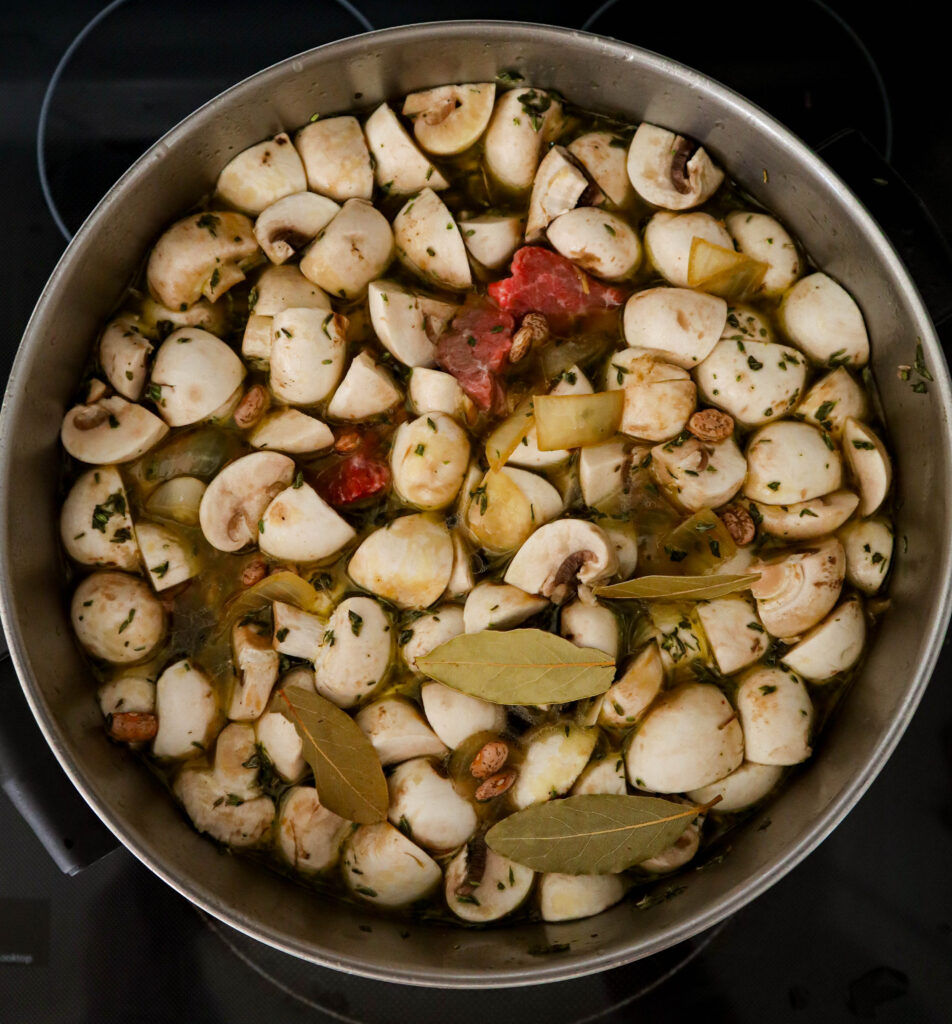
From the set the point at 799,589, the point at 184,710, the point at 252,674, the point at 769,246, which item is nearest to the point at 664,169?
the point at 769,246

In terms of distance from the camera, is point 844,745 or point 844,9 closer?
point 844,745

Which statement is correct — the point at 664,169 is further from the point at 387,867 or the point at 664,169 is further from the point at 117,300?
the point at 387,867

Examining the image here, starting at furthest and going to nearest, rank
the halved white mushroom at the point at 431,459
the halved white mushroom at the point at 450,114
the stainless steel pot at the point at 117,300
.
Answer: the halved white mushroom at the point at 450,114, the halved white mushroom at the point at 431,459, the stainless steel pot at the point at 117,300

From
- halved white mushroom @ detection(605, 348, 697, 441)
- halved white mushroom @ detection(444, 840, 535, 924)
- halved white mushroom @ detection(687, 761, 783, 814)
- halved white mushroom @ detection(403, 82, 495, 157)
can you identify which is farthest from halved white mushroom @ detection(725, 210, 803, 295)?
halved white mushroom @ detection(444, 840, 535, 924)

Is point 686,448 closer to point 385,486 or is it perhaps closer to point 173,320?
point 385,486

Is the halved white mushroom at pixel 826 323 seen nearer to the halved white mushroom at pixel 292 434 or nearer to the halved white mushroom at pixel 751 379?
the halved white mushroom at pixel 751 379

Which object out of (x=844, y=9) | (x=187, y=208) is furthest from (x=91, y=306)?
(x=844, y=9)

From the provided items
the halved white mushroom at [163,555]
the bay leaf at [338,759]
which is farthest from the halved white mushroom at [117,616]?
Result: the bay leaf at [338,759]

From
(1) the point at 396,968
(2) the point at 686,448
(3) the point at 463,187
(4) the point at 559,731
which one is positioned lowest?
(1) the point at 396,968
